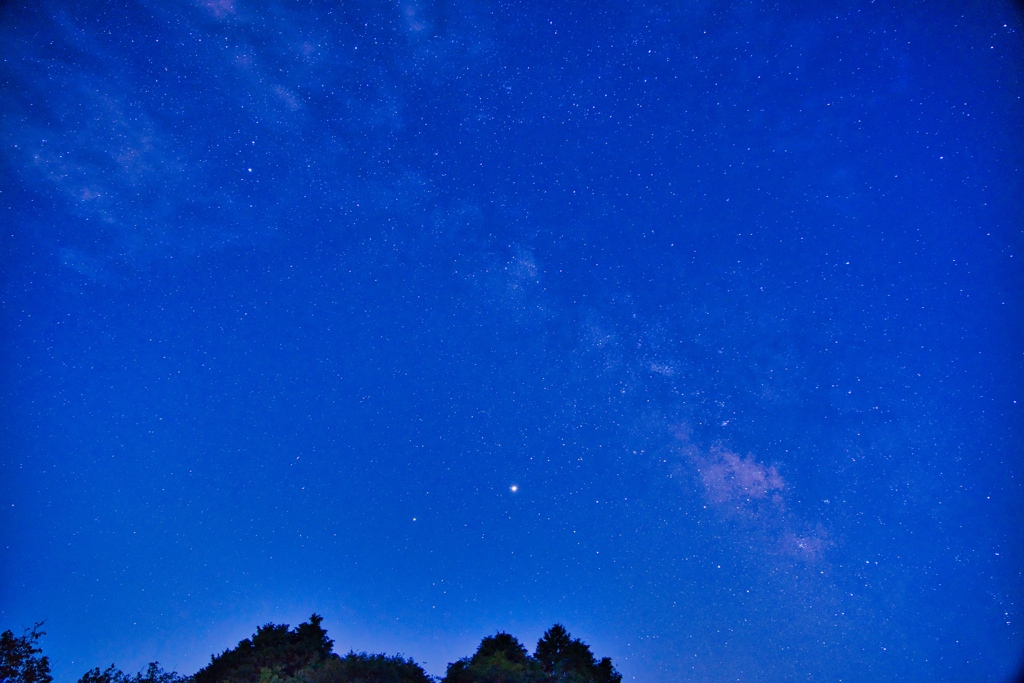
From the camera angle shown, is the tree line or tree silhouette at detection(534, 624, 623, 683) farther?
tree silhouette at detection(534, 624, 623, 683)

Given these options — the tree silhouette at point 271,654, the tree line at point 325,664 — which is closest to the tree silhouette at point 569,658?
the tree line at point 325,664

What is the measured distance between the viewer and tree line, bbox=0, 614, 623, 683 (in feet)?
50.0

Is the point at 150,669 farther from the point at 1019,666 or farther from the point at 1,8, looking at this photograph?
the point at 1019,666

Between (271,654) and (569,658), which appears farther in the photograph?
(569,658)

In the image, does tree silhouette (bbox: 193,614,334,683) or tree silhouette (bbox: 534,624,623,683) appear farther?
tree silhouette (bbox: 534,624,623,683)

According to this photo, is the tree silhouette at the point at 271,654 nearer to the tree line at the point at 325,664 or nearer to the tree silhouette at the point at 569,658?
the tree line at the point at 325,664

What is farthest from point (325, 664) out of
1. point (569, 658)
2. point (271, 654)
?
point (569, 658)

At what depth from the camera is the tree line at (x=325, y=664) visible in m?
15.2

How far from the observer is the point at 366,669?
15164 millimetres

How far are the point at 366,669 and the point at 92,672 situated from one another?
1214 centimetres

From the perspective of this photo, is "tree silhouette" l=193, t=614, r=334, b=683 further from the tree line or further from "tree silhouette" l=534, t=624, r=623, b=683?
"tree silhouette" l=534, t=624, r=623, b=683

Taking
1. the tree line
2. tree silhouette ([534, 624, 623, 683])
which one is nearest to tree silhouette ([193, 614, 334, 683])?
the tree line

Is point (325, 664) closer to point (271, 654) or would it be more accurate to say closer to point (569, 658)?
point (271, 654)

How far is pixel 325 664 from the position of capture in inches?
624
